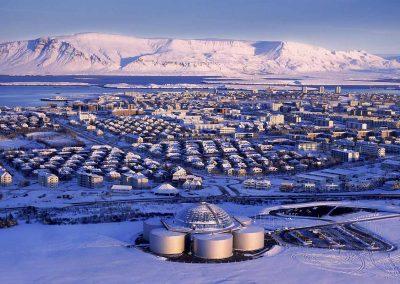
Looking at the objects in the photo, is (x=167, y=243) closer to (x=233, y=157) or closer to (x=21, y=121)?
(x=233, y=157)

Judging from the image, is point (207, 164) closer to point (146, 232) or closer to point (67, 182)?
point (67, 182)

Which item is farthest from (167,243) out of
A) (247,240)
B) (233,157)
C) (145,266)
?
(233,157)

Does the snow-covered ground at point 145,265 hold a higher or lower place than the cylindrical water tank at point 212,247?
lower

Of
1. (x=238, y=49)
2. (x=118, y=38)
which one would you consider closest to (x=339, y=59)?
(x=238, y=49)

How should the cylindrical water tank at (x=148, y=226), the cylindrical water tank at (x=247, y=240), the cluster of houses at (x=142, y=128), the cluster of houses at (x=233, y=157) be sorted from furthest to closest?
the cluster of houses at (x=142, y=128)
the cluster of houses at (x=233, y=157)
the cylindrical water tank at (x=148, y=226)
the cylindrical water tank at (x=247, y=240)

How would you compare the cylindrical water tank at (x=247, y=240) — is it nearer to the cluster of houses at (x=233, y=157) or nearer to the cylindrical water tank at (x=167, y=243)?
the cylindrical water tank at (x=167, y=243)

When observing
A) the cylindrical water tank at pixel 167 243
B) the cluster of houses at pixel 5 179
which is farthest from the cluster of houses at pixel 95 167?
the cylindrical water tank at pixel 167 243
